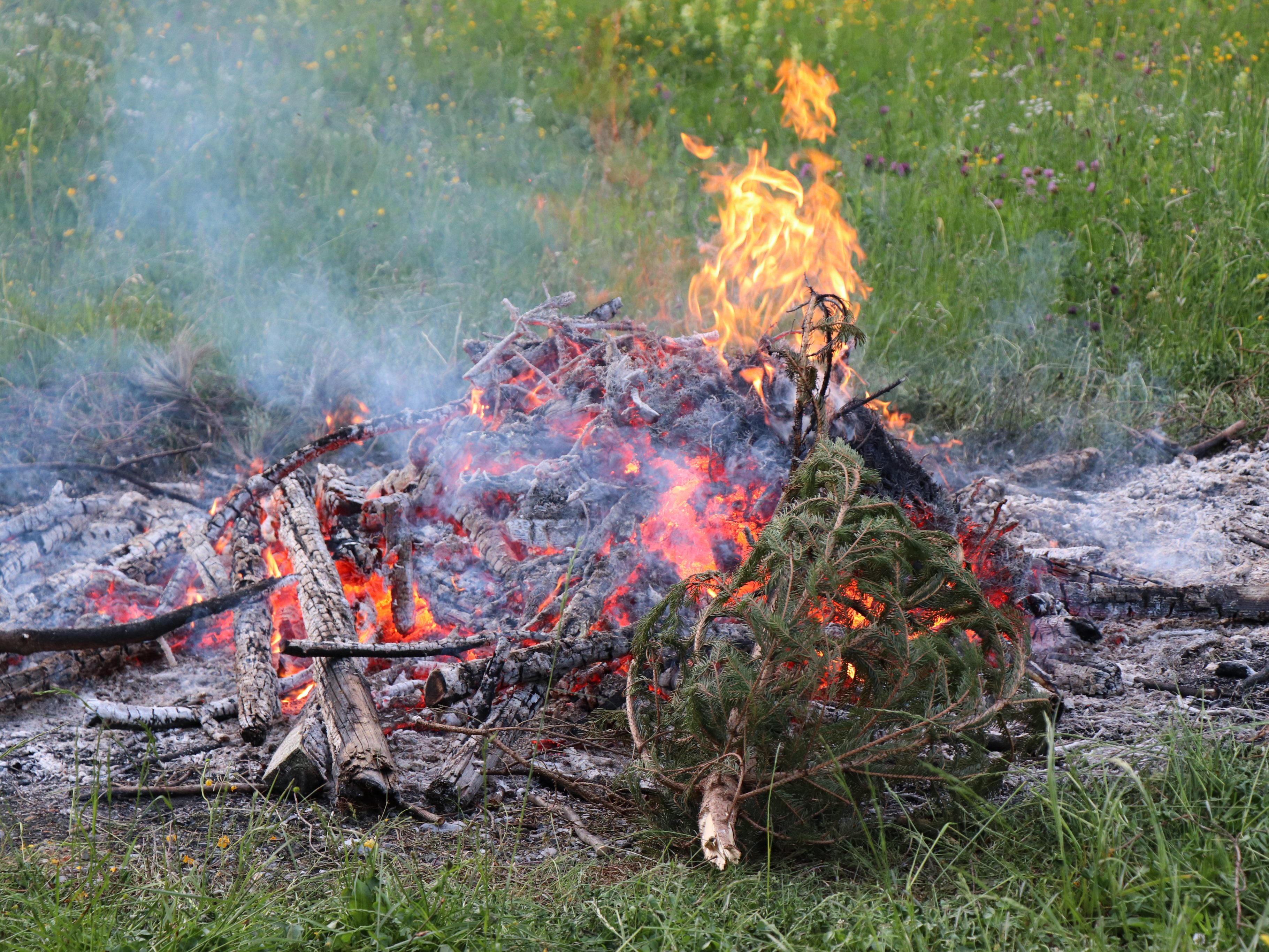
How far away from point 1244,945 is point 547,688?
6.94 ft

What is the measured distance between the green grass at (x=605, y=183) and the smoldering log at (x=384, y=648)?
285 cm

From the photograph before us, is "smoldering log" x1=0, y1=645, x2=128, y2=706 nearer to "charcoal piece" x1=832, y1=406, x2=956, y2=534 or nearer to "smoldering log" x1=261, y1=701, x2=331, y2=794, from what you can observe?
"smoldering log" x1=261, y1=701, x2=331, y2=794

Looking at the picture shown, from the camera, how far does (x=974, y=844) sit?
102 inches

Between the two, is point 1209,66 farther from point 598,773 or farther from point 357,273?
point 598,773

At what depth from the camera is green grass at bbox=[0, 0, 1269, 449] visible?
6500mm

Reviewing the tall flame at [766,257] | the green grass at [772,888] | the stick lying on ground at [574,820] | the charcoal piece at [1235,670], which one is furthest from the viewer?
the tall flame at [766,257]

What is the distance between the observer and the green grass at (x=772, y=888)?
7.00 ft

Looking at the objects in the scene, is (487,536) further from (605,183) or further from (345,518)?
(605,183)

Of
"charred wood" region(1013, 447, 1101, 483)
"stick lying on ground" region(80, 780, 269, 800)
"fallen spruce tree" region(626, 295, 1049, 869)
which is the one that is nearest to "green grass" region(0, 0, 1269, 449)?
"charred wood" region(1013, 447, 1101, 483)

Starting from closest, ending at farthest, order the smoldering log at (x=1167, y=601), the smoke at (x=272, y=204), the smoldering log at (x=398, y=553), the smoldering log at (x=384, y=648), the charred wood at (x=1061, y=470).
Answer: the smoldering log at (x=384, y=648) → the smoldering log at (x=1167, y=601) → the smoldering log at (x=398, y=553) → the charred wood at (x=1061, y=470) → the smoke at (x=272, y=204)

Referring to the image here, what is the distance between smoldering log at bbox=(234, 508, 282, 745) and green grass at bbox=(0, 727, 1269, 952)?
2.34 ft

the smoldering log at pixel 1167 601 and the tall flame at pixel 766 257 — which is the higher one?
the tall flame at pixel 766 257

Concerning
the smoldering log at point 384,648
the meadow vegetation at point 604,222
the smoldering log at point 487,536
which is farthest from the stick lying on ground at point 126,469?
the smoldering log at point 384,648

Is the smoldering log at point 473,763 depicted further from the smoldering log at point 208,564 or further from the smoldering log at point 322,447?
the smoldering log at point 322,447
